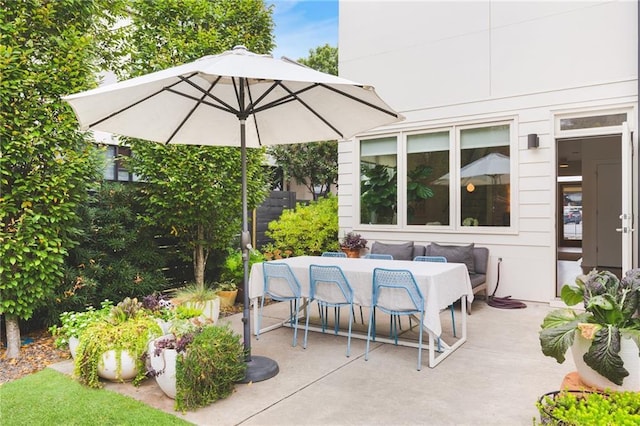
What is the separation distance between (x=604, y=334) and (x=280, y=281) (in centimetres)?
306

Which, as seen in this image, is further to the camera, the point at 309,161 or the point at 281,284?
the point at 309,161

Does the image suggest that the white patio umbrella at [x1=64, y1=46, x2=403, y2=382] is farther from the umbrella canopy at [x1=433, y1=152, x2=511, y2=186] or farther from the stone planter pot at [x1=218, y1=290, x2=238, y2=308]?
the umbrella canopy at [x1=433, y1=152, x2=511, y2=186]

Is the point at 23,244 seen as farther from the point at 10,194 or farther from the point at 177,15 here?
the point at 177,15

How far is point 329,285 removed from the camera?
14.5 feet

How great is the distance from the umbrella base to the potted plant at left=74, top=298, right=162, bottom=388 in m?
0.84

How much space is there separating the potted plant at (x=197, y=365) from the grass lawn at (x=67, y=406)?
0.61 ft

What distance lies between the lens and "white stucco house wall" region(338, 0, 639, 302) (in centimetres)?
607

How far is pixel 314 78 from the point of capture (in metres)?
3.03

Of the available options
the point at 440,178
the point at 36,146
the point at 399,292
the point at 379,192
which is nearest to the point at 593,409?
the point at 399,292

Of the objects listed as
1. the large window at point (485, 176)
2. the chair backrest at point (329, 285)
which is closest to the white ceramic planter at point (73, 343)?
the chair backrest at point (329, 285)

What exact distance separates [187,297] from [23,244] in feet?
5.82

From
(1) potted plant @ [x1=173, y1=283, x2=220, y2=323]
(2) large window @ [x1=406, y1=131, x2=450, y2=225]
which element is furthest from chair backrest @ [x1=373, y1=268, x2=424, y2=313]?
(2) large window @ [x1=406, y1=131, x2=450, y2=225]

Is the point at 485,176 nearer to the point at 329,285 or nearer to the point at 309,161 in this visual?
the point at 329,285

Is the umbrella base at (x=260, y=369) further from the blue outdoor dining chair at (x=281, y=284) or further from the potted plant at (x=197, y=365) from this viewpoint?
the blue outdoor dining chair at (x=281, y=284)
